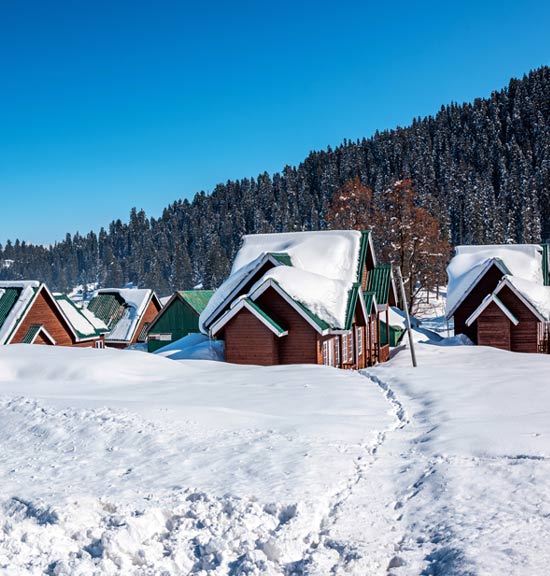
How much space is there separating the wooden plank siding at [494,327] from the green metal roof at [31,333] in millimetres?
22869

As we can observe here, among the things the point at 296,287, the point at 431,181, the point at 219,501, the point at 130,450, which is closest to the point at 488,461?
the point at 219,501

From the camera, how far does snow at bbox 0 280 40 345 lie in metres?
27.7

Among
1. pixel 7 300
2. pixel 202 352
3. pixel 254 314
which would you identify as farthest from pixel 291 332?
pixel 7 300

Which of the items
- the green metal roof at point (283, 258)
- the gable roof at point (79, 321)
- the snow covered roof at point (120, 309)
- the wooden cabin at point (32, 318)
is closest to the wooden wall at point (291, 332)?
the green metal roof at point (283, 258)

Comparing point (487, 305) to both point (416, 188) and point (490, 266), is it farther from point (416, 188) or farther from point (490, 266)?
point (416, 188)

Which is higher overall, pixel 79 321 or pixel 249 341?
pixel 79 321

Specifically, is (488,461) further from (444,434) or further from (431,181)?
(431,181)


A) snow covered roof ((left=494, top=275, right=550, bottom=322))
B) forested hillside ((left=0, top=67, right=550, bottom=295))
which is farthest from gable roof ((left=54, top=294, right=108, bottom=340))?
forested hillside ((left=0, top=67, right=550, bottom=295))

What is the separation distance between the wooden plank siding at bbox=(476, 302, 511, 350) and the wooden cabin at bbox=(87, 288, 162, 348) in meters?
23.6

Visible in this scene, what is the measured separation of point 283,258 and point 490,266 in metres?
13.4

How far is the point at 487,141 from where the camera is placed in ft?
431

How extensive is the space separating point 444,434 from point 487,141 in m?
135

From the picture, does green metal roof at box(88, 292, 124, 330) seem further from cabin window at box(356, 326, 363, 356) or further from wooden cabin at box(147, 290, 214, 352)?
cabin window at box(356, 326, 363, 356)

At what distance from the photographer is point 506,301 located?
29.9 meters
